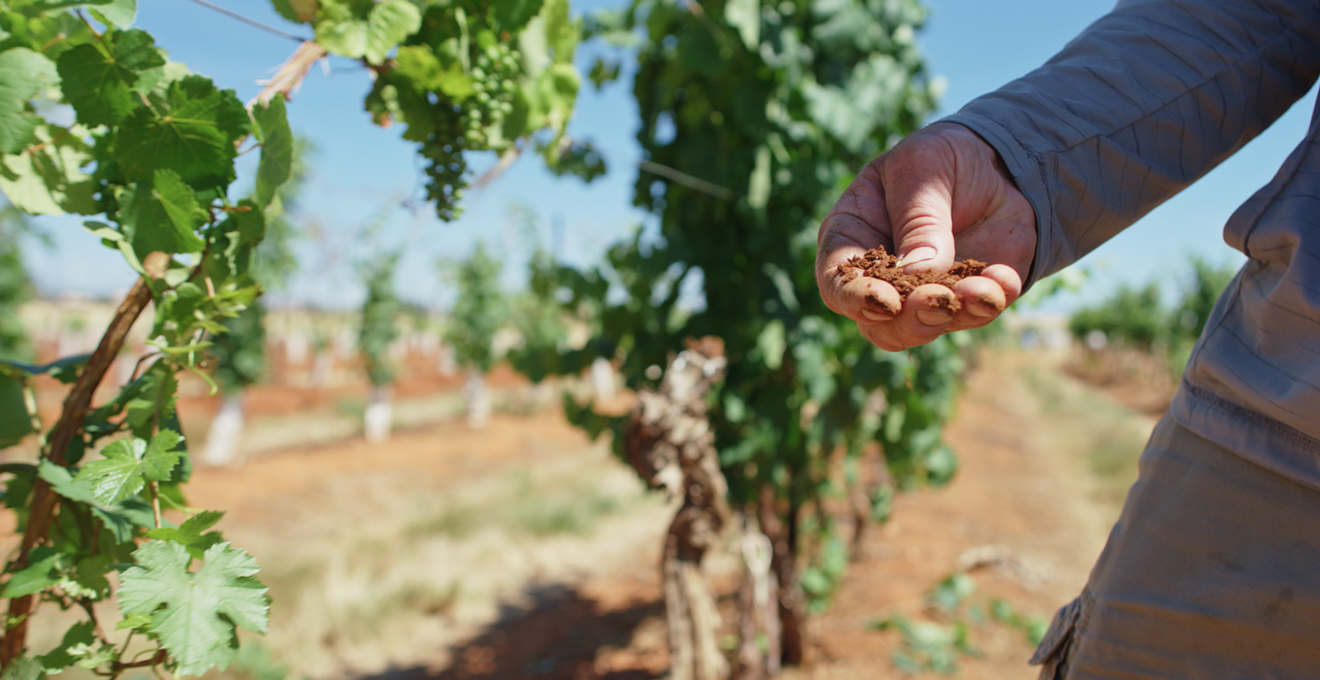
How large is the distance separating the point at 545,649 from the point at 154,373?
3.64 m

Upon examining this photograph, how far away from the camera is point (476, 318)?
15148 millimetres

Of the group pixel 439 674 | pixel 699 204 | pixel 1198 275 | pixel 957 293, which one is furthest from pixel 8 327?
pixel 1198 275

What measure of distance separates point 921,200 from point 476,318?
1488 cm

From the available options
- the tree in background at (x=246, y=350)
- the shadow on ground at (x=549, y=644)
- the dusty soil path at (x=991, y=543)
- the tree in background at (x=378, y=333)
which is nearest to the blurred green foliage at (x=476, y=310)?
the tree in background at (x=378, y=333)

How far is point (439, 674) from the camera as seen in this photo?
160 inches

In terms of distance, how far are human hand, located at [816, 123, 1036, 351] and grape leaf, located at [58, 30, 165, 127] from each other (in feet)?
3.34

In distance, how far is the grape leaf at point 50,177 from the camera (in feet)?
3.83

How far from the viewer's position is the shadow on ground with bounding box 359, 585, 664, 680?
3943mm

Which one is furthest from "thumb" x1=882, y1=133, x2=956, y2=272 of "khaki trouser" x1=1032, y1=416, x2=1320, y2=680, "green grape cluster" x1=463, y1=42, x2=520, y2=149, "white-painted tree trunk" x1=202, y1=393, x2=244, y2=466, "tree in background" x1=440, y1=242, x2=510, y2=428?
"tree in background" x1=440, y1=242, x2=510, y2=428

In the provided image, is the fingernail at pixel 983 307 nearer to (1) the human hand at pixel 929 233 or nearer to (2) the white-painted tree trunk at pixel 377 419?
(1) the human hand at pixel 929 233

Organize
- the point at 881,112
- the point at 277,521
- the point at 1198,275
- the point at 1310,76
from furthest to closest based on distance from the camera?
the point at 1198,275 → the point at 277,521 → the point at 881,112 → the point at 1310,76

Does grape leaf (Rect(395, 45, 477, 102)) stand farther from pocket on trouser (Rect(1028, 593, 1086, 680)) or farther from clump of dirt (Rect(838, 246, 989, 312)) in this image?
pocket on trouser (Rect(1028, 593, 1086, 680))

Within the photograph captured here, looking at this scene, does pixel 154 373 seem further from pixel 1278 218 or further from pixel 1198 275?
pixel 1198 275

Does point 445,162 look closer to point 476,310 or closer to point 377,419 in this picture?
point 377,419
